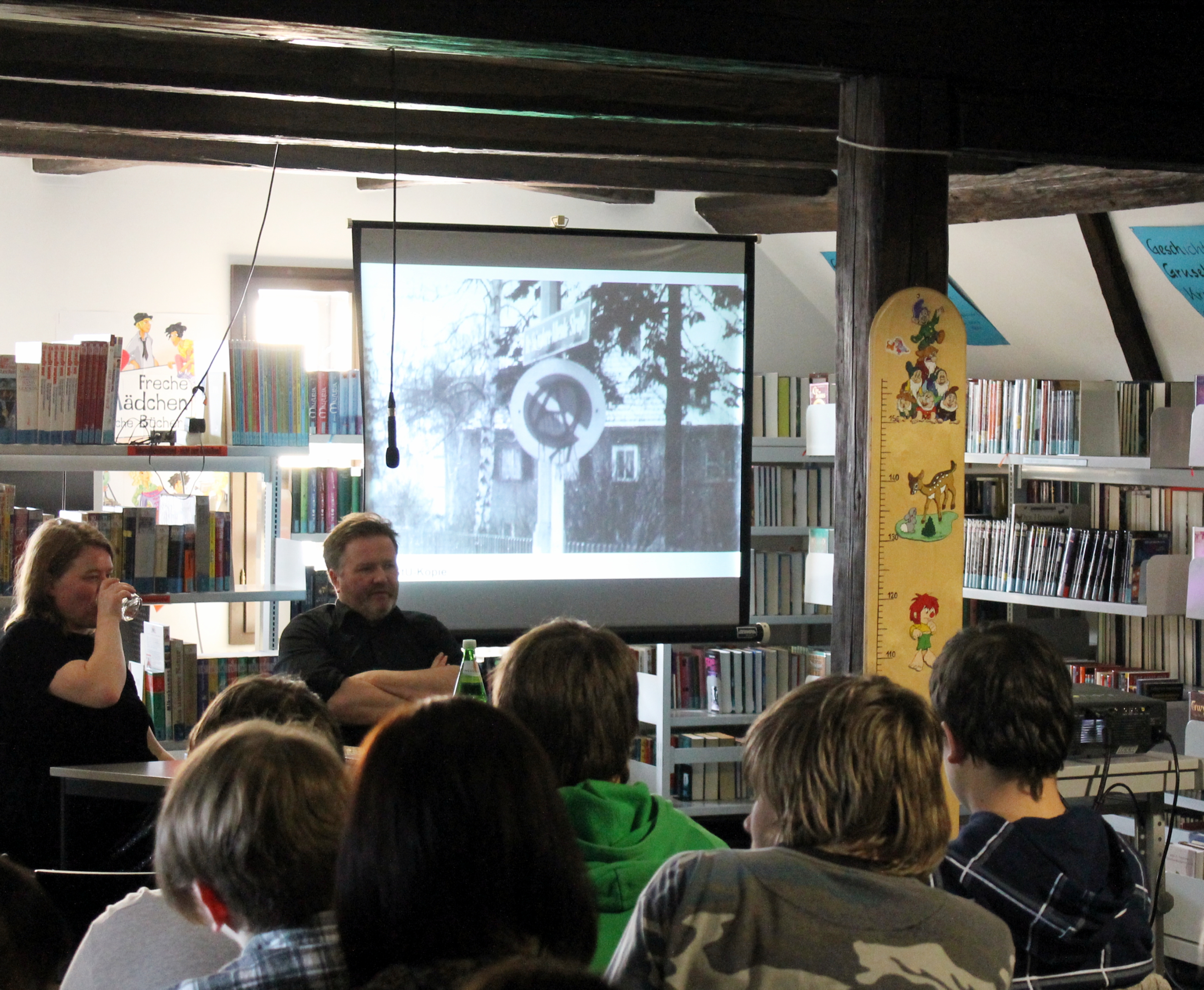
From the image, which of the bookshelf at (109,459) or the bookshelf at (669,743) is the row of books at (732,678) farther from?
the bookshelf at (109,459)

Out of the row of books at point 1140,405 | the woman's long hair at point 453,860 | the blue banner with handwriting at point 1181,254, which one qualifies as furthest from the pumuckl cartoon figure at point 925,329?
the blue banner with handwriting at point 1181,254

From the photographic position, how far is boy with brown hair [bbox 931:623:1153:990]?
1.93m

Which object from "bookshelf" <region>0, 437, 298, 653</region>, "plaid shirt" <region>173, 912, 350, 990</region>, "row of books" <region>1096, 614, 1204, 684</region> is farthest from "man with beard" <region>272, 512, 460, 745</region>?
"row of books" <region>1096, 614, 1204, 684</region>

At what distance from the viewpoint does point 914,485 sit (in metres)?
3.38

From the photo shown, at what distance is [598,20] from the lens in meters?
3.05

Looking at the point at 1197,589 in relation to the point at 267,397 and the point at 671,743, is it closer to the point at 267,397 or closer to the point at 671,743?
the point at 671,743

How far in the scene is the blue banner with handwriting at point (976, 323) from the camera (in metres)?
6.91

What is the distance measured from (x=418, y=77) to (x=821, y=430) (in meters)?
2.83

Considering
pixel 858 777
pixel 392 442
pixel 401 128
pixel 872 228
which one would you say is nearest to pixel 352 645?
pixel 392 442

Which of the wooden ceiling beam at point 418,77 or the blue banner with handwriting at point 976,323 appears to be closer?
the wooden ceiling beam at point 418,77

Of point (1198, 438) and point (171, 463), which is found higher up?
point (1198, 438)

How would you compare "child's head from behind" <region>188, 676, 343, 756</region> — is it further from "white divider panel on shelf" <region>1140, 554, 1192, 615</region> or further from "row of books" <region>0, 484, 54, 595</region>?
"white divider panel on shelf" <region>1140, 554, 1192, 615</region>

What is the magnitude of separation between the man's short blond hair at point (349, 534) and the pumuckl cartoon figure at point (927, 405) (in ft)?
4.67

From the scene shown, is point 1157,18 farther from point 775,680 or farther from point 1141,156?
point 775,680
